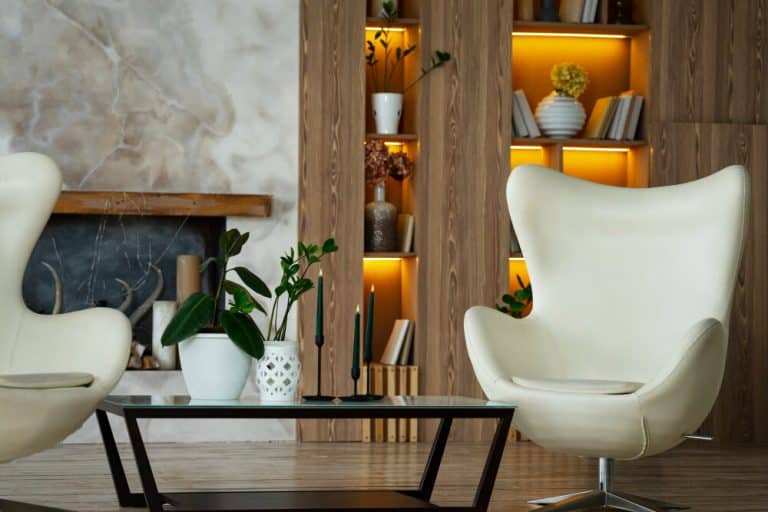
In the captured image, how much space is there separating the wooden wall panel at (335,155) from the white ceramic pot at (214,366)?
2.17 metres

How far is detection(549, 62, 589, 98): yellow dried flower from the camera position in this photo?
223 inches

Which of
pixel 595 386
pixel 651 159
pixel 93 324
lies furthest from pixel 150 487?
pixel 651 159

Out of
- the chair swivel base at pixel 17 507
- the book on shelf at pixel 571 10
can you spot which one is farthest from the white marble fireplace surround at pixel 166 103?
the chair swivel base at pixel 17 507

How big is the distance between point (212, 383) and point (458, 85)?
273 cm

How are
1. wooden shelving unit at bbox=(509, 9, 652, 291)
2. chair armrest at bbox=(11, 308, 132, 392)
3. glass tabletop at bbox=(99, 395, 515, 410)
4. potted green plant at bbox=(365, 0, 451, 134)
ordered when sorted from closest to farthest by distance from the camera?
glass tabletop at bbox=(99, 395, 515, 410) < chair armrest at bbox=(11, 308, 132, 392) < potted green plant at bbox=(365, 0, 451, 134) < wooden shelving unit at bbox=(509, 9, 652, 291)

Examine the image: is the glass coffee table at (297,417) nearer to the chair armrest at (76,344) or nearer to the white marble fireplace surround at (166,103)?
the chair armrest at (76,344)

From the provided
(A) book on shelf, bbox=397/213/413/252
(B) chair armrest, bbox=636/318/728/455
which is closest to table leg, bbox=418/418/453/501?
(B) chair armrest, bbox=636/318/728/455

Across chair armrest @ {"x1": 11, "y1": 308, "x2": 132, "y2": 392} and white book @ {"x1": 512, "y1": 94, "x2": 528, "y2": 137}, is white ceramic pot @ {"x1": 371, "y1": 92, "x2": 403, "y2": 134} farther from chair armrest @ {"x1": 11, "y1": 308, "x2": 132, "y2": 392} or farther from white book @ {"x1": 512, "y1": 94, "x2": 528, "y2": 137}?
chair armrest @ {"x1": 11, "y1": 308, "x2": 132, "y2": 392}

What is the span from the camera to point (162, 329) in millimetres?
5387

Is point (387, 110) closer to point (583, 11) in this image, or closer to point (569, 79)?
point (569, 79)

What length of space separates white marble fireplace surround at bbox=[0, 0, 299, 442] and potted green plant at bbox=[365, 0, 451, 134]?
41 centimetres

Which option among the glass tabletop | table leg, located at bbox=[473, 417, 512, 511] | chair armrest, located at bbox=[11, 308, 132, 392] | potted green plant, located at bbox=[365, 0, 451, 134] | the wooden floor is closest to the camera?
the glass tabletop

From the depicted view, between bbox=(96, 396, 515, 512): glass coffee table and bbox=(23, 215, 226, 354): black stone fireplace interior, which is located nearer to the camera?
→ bbox=(96, 396, 515, 512): glass coffee table

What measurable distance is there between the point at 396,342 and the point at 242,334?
2.38 m
